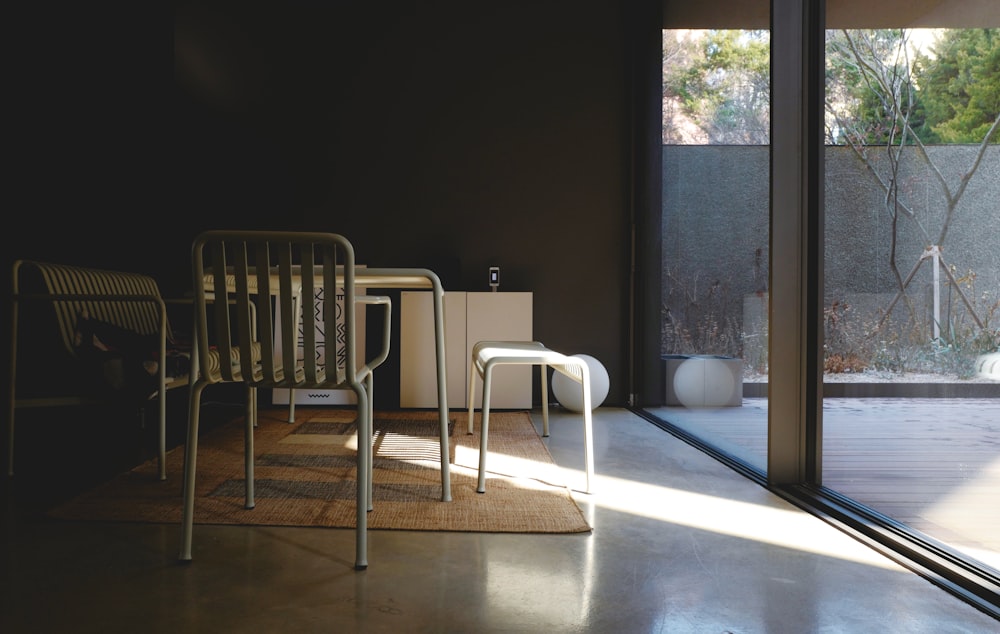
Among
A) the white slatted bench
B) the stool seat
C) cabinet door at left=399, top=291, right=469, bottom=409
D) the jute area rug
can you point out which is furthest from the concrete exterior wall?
the white slatted bench

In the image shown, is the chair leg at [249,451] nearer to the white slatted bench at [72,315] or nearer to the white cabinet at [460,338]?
the white slatted bench at [72,315]

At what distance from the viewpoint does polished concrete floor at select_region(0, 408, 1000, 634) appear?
135 centimetres

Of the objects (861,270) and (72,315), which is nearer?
(861,270)

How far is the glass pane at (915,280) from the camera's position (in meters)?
1.57

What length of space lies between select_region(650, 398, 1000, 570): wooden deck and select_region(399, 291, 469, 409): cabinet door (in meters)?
2.43

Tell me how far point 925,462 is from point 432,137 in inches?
148

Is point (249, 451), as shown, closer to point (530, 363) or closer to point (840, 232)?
point (530, 363)

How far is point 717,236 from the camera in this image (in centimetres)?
329

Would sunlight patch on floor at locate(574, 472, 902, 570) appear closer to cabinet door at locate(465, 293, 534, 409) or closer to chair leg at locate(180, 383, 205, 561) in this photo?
chair leg at locate(180, 383, 205, 561)

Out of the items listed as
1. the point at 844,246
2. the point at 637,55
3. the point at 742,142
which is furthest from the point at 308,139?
the point at 844,246

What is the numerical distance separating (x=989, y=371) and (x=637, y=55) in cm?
370

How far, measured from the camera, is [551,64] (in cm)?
478

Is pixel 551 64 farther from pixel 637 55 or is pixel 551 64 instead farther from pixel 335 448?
pixel 335 448

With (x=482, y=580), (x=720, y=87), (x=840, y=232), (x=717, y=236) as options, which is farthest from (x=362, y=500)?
(x=720, y=87)
